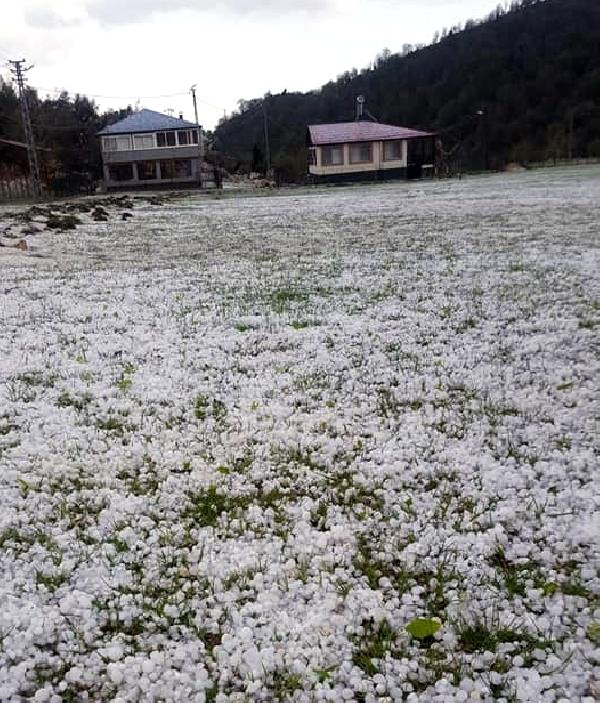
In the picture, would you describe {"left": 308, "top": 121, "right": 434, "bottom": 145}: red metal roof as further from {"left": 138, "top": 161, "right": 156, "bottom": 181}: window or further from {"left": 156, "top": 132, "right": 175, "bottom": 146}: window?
{"left": 138, "top": 161, "right": 156, "bottom": 181}: window

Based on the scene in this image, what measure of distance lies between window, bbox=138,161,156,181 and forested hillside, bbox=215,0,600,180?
10554 millimetres

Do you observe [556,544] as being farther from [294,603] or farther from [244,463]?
[244,463]

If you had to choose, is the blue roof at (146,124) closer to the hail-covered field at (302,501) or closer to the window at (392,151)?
the window at (392,151)

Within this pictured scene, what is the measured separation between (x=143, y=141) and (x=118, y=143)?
1.90m

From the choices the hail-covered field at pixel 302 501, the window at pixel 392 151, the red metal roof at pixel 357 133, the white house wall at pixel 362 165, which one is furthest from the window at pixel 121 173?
the hail-covered field at pixel 302 501

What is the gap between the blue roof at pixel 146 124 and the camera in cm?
4262

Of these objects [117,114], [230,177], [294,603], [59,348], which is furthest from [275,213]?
[117,114]

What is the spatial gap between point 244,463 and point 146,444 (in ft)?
2.04

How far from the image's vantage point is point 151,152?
1695 inches

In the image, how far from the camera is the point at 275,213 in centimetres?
1861

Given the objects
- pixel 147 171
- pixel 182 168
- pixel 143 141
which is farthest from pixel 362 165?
pixel 147 171

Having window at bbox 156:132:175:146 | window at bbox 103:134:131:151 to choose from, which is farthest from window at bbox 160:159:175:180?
window at bbox 103:134:131:151

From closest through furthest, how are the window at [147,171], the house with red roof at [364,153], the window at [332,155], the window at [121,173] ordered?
the house with red roof at [364,153] < the window at [332,155] < the window at [121,173] < the window at [147,171]

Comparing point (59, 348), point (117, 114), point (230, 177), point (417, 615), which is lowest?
point (417, 615)
